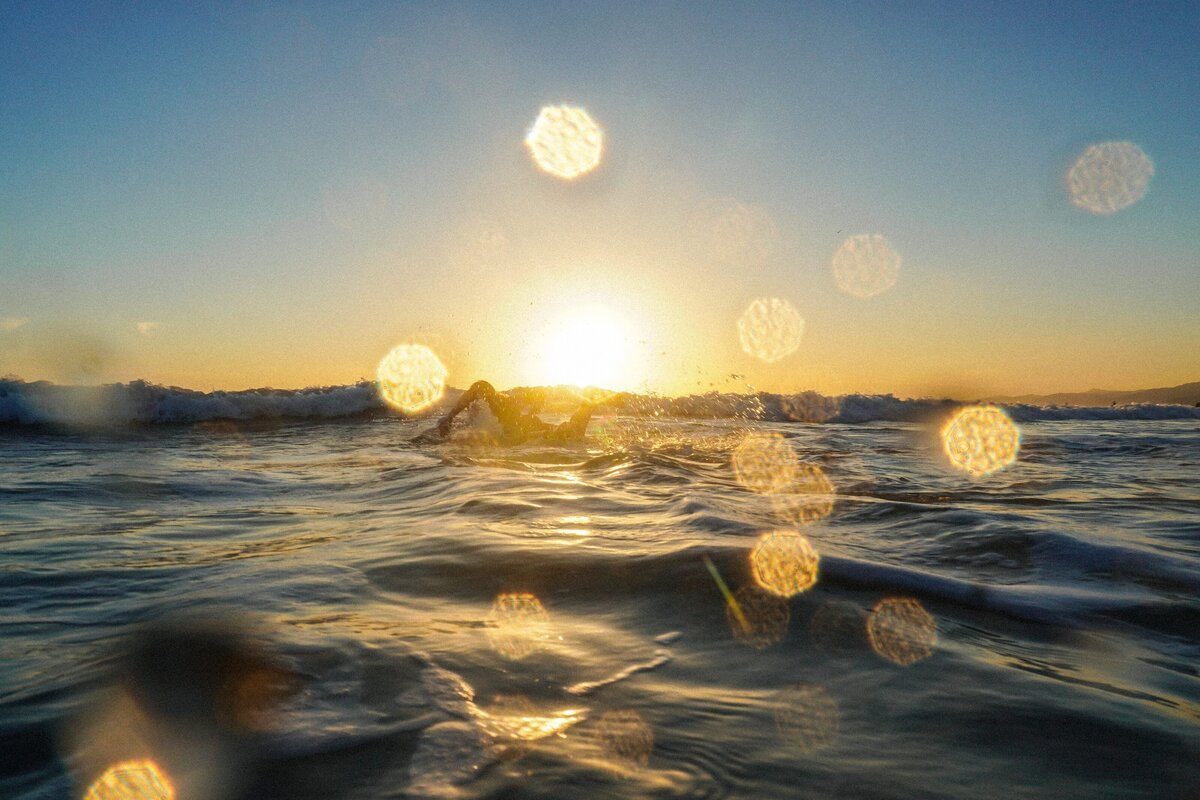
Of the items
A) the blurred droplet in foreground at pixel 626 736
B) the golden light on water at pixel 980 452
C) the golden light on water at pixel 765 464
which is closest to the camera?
the blurred droplet in foreground at pixel 626 736

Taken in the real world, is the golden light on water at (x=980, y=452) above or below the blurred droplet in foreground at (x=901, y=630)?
above

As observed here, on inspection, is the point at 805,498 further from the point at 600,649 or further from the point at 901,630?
the point at 600,649

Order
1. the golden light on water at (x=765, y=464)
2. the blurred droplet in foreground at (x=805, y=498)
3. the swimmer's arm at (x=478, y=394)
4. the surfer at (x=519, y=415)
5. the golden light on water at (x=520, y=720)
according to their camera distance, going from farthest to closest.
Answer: the surfer at (x=519, y=415), the swimmer's arm at (x=478, y=394), the golden light on water at (x=765, y=464), the blurred droplet in foreground at (x=805, y=498), the golden light on water at (x=520, y=720)

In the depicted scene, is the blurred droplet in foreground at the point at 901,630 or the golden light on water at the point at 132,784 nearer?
the golden light on water at the point at 132,784

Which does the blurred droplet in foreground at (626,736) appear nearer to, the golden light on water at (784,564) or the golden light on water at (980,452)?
the golden light on water at (784,564)

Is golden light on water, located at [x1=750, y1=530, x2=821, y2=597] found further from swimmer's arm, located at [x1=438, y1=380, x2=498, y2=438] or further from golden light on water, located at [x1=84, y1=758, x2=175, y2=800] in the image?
swimmer's arm, located at [x1=438, y1=380, x2=498, y2=438]

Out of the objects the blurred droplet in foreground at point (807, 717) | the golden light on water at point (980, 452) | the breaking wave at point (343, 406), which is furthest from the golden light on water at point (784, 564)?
the breaking wave at point (343, 406)

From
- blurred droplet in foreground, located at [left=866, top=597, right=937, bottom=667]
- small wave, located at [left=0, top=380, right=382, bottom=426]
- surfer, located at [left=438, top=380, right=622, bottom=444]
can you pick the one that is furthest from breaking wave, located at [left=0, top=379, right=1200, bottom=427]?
blurred droplet in foreground, located at [left=866, top=597, right=937, bottom=667]

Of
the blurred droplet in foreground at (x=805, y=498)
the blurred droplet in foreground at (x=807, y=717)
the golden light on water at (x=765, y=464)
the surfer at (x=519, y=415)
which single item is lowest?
the blurred droplet in foreground at (x=807, y=717)

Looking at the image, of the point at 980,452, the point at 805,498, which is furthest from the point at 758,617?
the point at 980,452
